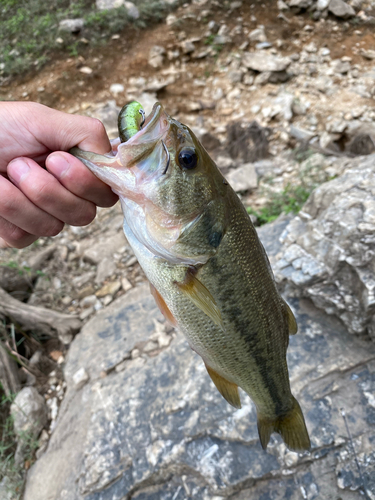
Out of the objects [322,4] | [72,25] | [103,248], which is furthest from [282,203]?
[72,25]

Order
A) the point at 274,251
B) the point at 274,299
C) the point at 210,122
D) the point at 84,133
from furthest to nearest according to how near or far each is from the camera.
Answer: the point at 210,122 < the point at 274,251 < the point at 274,299 < the point at 84,133

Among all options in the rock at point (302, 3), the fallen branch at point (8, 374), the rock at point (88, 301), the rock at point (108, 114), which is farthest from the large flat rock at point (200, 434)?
the rock at point (302, 3)

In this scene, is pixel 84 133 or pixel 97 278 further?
pixel 97 278

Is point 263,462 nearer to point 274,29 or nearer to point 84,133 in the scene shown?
point 84,133

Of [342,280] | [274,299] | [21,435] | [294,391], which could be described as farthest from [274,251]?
[21,435]

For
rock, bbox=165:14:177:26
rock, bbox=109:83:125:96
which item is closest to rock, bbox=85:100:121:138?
rock, bbox=109:83:125:96

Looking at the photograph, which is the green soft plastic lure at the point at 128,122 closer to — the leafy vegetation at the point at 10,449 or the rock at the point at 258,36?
the leafy vegetation at the point at 10,449
